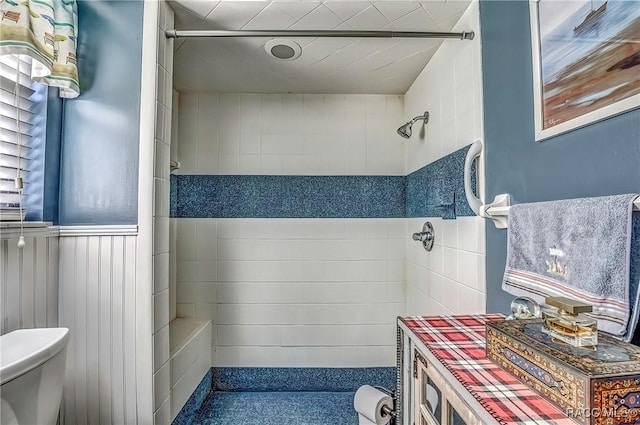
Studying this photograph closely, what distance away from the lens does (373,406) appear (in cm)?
154

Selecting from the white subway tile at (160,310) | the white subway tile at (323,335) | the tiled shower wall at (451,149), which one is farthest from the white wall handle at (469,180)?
the white subway tile at (323,335)

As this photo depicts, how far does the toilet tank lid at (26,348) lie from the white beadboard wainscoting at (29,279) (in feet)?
0.27

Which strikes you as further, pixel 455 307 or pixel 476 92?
pixel 455 307

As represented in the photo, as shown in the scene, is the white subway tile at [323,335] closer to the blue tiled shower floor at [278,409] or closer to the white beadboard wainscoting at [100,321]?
the blue tiled shower floor at [278,409]

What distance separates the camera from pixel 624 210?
1.94ft

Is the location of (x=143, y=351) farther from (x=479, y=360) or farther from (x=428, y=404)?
(x=479, y=360)

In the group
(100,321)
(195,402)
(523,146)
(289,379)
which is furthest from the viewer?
(289,379)

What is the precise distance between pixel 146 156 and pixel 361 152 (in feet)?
4.66

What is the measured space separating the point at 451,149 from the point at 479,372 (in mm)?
1087

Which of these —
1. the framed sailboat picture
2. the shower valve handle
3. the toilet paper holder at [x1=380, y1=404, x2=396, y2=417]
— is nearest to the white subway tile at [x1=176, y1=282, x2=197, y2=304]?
the toilet paper holder at [x1=380, y1=404, x2=396, y2=417]

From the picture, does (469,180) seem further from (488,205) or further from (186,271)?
(186,271)

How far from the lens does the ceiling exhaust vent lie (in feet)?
5.29

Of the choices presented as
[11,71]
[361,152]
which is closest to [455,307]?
[361,152]

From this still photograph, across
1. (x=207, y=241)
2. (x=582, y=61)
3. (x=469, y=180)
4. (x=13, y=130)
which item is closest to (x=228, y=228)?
(x=207, y=241)
